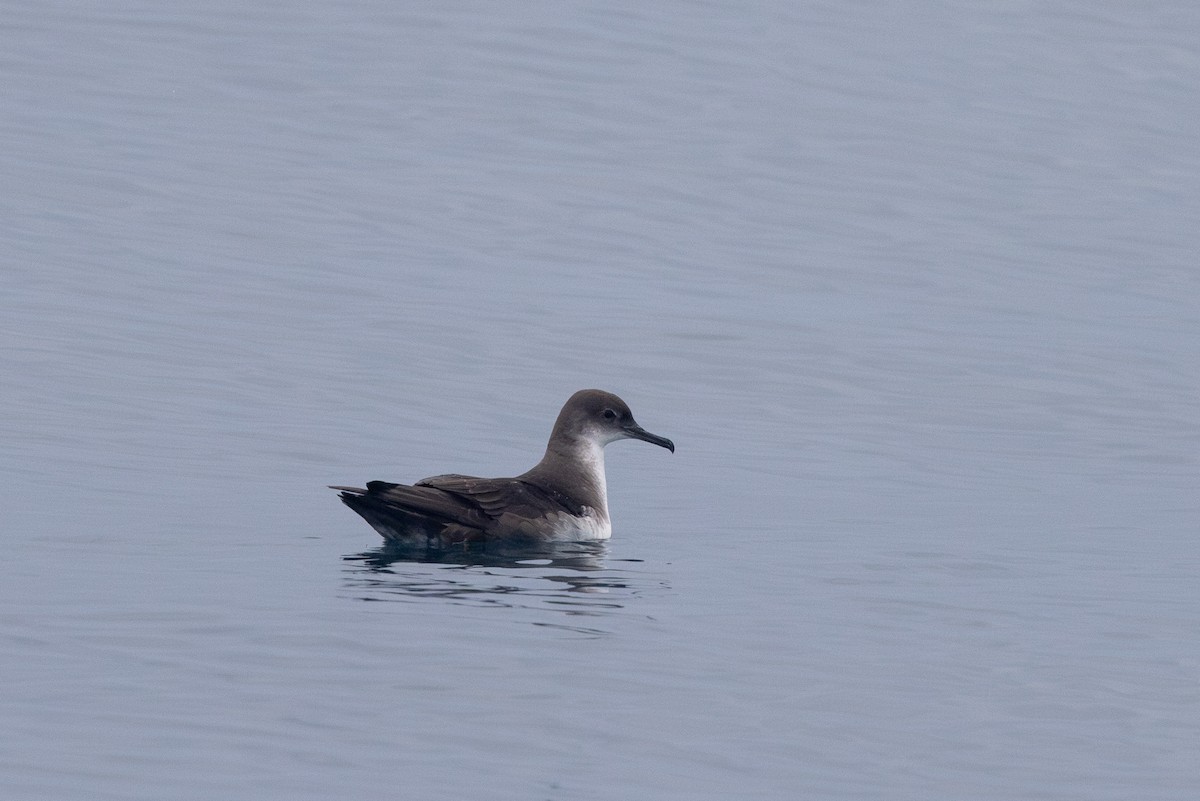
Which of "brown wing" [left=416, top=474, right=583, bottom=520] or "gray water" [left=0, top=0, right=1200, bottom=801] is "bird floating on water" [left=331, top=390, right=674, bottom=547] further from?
"gray water" [left=0, top=0, right=1200, bottom=801]

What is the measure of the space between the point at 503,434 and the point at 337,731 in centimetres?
997

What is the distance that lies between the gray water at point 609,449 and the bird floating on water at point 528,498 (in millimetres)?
326

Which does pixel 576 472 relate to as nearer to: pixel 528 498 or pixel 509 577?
pixel 528 498

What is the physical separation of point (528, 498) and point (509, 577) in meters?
1.39

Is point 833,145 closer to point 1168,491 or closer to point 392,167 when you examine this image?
point 392,167

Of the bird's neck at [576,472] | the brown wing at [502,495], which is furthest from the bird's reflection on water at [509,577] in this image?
the bird's neck at [576,472]

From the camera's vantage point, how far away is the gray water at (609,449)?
10539mm

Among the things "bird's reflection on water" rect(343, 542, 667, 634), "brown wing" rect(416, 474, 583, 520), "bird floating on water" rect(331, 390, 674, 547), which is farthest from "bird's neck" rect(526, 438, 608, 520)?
"bird's reflection on water" rect(343, 542, 667, 634)

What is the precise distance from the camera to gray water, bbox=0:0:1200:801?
1054 cm

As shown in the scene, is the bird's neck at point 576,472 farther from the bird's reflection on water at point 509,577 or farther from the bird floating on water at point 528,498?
the bird's reflection on water at point 509,577

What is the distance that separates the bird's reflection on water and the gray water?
0.18 feet

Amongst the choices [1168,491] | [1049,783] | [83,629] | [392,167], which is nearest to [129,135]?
[392,167]

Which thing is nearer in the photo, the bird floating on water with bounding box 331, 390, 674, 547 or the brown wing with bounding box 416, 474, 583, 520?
the bird floating on water with bounding box 331, 390, 674, 547

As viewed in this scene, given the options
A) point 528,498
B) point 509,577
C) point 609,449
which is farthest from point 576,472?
point 609,449
